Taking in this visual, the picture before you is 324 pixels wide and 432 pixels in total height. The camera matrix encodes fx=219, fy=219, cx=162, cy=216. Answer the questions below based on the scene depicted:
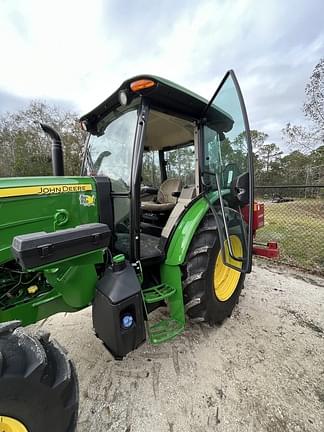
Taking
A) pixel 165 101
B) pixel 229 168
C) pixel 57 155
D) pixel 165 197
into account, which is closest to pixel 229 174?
pixel 229 168

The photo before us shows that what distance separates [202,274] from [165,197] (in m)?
1.30

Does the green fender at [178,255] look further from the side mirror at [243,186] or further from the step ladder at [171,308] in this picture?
the side mirror at [243,186]

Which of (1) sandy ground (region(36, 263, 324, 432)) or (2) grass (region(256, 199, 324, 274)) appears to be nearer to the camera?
(1) sandy ground (region(36, 263, 324, 432))

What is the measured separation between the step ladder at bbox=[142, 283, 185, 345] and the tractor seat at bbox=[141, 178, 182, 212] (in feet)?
2.96

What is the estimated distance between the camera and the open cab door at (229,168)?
1721 millimetres

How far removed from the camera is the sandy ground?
1438mm

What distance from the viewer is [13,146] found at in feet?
46.0

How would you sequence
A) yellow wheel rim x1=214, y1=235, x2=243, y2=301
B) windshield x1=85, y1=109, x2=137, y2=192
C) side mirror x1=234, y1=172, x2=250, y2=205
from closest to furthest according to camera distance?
1. side mirror x1=234, y1=172, x2=250, y2=205
2. windshield x1=85, y1=109, x2=137, y2=192
3. yellow wheel rim x1=214, y1=235, x2=243, y2=301

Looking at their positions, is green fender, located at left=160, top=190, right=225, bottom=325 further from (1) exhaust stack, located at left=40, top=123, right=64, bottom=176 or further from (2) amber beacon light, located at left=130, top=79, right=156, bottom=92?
(1) exhaust stack, located at left=40, top=123, right=64, bottom=176

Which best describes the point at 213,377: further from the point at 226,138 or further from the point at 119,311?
the point at 226,138

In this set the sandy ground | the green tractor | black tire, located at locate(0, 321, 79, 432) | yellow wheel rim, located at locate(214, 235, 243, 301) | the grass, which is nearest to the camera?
black tire, located at locate(0, 321, 79, 432)

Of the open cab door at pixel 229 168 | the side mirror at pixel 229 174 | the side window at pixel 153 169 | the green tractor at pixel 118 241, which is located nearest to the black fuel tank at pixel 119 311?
the green tractor at pixel 118 241

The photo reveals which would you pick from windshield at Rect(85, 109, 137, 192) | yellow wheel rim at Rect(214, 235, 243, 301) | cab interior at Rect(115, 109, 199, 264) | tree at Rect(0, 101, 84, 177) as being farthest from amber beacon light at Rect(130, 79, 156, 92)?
tree at Rect(0, 101, 84, 177)

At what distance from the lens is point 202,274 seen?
1.98 metres
